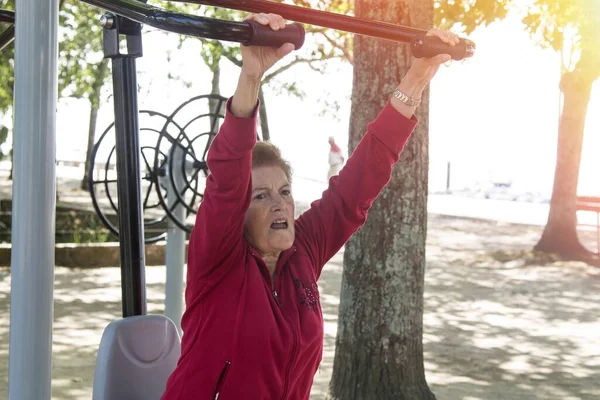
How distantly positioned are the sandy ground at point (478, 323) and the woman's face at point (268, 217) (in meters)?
2.91

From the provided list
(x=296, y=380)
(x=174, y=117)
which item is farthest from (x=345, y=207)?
(x=174, y=117)

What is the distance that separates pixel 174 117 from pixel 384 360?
2.26 metres

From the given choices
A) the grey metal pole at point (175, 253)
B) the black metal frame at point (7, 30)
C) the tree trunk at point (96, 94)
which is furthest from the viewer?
the tree trunk at point (96, 94)

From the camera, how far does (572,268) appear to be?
977 centimetres

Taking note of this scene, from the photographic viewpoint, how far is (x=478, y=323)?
6777 mm

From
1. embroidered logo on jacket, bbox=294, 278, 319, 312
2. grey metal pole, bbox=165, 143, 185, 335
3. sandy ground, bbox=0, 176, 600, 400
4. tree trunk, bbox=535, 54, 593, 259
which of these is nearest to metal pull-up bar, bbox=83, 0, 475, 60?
embroidered logo on jacket, bbox=294, 278, 319, 312

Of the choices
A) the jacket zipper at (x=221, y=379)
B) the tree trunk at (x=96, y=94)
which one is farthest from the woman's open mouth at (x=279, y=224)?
the tree trunk at (x=96, y=94)

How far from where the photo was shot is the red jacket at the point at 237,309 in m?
1.69

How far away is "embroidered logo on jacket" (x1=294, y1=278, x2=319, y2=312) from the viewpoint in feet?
6.28

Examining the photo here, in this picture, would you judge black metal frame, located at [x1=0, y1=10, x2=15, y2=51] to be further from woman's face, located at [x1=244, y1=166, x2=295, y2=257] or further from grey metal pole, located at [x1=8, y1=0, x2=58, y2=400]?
grey metal pole, located at [x1=8, y1=0, x2=58, y2=400]

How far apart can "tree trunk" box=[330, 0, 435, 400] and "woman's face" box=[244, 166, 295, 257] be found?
2216 mm

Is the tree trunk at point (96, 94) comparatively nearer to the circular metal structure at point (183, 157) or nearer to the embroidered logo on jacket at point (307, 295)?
the circular metal structure at point (183, 157)

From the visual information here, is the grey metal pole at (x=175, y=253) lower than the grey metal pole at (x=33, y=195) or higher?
lower

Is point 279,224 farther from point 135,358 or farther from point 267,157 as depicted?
point 135,358
